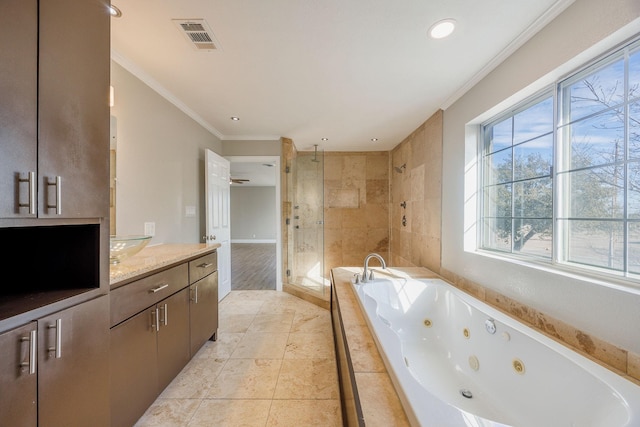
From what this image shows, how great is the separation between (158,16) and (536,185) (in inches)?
98.6

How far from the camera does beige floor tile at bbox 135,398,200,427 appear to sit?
1.34m

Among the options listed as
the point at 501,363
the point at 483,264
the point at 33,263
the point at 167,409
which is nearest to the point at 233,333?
the point at 167,409

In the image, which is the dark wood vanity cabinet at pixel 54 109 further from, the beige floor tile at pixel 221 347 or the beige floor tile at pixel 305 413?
the beige floor tile at pixel 221 347

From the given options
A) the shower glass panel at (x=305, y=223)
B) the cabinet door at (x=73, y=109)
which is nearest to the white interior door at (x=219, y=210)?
the shower glass panel at (x=305, y=223)

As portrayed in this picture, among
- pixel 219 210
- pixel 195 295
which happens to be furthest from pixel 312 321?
pixel 219 210

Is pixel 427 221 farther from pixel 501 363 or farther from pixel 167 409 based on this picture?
pixel 167 409

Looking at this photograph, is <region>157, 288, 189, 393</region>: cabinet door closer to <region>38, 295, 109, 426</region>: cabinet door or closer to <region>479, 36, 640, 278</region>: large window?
<region>38, 295, 109, 426</region>: cabinet door

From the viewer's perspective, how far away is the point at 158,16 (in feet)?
4.39

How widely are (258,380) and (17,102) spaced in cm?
185

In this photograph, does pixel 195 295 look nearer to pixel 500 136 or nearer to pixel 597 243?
pixel 597 243

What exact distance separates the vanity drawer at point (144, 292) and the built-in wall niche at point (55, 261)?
7.7 inches

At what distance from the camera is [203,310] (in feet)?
6.26

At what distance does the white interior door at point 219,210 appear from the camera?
2865mm

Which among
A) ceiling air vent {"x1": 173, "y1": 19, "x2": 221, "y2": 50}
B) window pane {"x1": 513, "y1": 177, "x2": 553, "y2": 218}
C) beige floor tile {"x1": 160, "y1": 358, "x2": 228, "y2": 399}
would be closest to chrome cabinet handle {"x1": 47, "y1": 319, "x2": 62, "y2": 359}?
beige floor tile {"x1": 160, "y1": 358, "x2": 228, "y2": 399}
